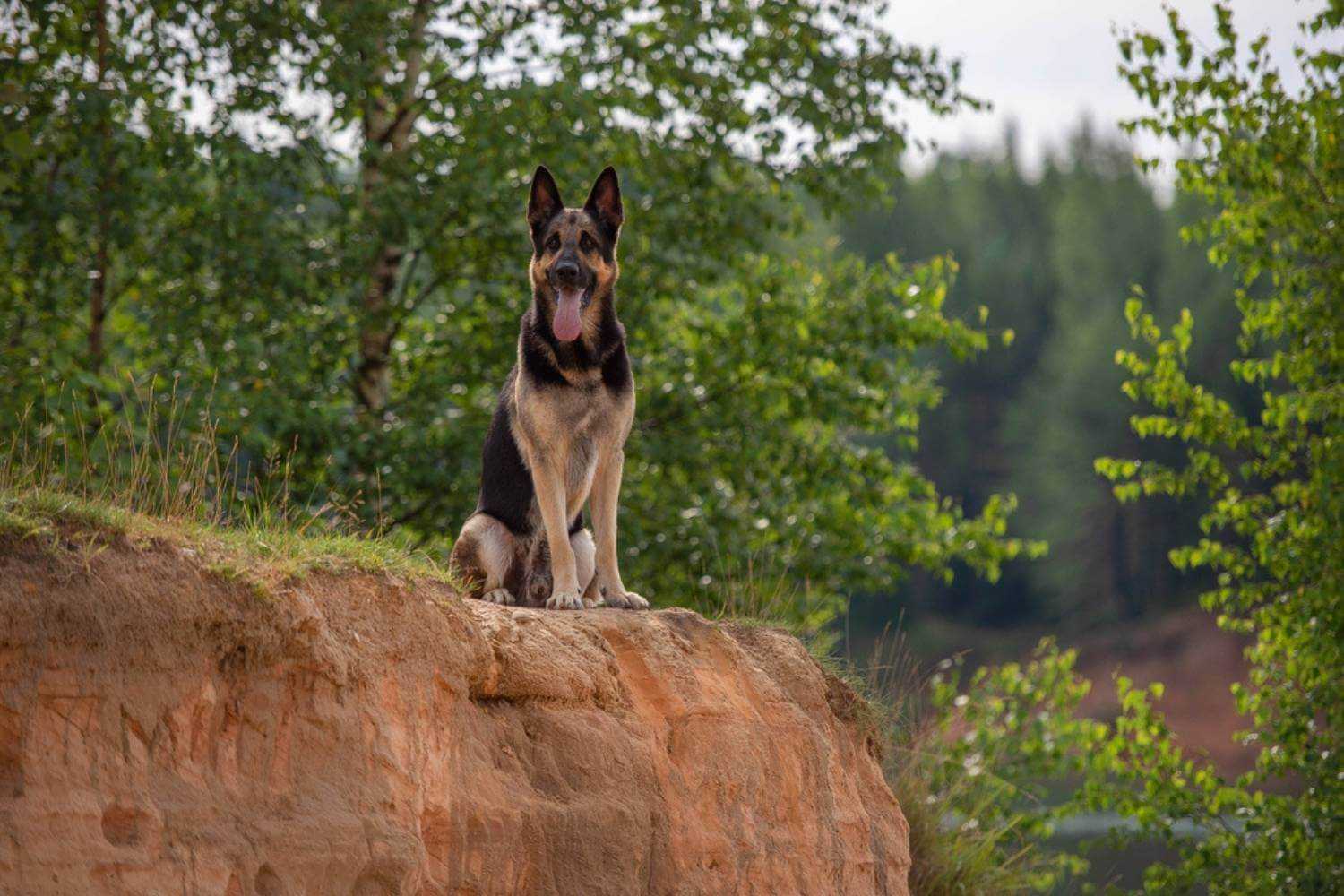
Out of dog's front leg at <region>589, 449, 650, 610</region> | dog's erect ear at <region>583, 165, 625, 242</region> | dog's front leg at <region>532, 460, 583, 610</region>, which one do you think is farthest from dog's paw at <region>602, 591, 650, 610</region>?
dog's erect ear at <region>583, 165, 625, 242</region>

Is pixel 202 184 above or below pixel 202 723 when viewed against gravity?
above

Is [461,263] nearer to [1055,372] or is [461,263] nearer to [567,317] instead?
[567,317]

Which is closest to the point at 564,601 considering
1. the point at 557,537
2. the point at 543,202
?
the point at 557,537

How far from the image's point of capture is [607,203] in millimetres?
8773

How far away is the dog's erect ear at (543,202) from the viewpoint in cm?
870

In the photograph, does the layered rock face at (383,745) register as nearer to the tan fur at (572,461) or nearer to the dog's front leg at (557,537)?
the dog's front leg at (557,537)

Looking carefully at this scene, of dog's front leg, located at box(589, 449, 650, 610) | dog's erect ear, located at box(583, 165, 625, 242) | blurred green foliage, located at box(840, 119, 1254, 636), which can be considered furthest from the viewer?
blurred green foliage, located at box(840, 119, 1254, 636)

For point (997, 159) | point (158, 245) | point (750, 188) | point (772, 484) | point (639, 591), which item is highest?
point (997, 159)

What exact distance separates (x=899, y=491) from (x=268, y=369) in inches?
260

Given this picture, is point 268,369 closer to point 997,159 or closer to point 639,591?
point 639,591

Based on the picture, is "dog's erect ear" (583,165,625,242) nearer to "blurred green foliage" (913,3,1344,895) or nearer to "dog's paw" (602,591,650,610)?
"dog's paw" (602,591,650,610)

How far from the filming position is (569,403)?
27.8 feet

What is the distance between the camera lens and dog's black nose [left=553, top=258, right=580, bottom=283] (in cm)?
848

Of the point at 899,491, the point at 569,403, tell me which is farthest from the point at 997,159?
the point at 569,403
